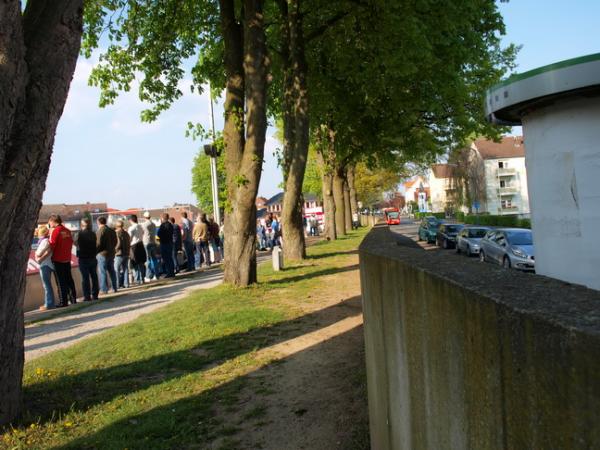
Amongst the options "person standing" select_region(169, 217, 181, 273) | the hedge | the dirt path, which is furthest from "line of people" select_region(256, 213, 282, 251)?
the dirt path

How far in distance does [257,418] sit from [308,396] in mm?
702

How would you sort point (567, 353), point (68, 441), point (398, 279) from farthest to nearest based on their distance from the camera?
point (68, 441) → point (398, 279) → point (567, 353)

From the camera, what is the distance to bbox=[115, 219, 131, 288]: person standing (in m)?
14.9

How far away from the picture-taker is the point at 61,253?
1234cm

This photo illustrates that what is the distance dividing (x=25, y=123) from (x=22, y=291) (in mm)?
1469

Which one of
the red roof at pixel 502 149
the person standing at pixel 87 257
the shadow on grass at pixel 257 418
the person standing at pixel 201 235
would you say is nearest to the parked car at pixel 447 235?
the person standing at pixel 201 235

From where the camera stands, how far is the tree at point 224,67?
468 inches

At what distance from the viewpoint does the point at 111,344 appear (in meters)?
7.78

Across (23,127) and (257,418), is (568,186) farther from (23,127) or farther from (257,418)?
(23,127)

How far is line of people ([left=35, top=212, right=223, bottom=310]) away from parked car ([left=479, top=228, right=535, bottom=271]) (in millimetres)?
10129

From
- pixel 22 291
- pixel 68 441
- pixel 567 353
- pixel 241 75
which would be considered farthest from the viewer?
pixel 241 75

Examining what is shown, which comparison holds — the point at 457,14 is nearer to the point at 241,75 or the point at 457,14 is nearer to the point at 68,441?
the point at 241,75

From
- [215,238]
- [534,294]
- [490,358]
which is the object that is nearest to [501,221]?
[215,238]

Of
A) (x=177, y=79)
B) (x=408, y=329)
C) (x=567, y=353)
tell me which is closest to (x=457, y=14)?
(x=177, y=79)
